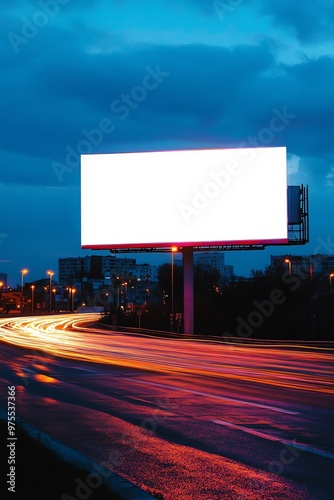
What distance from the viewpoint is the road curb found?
653cm

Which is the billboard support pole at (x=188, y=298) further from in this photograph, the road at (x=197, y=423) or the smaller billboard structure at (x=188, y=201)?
the road at (x=197, y=423)

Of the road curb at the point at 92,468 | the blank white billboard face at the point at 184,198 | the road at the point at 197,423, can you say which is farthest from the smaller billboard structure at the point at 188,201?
the road curb at the point at 92,468

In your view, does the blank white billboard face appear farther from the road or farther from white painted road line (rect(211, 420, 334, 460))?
white painted road line (rect(211, 420, 334, 460))

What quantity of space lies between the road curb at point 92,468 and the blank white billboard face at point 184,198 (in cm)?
4348

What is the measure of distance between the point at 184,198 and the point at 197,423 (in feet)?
140

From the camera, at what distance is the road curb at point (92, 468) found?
653 cm

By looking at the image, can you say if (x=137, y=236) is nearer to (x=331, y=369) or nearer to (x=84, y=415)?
(x=331, y=369)

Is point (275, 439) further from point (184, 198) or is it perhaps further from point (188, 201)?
point (188, 201)

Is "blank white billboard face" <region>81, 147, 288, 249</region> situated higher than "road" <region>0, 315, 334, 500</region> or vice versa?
"blank white billboard face" <region>81, 147, 288, 249</region>

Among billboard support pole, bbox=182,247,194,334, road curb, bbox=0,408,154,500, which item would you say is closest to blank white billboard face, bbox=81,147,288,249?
billboard support pole, bbox=182,247,194,334

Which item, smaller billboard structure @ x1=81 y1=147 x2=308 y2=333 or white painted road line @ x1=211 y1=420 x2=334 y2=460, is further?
smaller billboard structure @ x1=81 y1=147 x2=308 y2=333

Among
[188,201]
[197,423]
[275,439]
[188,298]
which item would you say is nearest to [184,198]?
[188,201]

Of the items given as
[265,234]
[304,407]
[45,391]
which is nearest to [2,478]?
[304,407]

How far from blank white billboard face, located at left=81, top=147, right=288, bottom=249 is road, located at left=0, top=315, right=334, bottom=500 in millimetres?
29435
